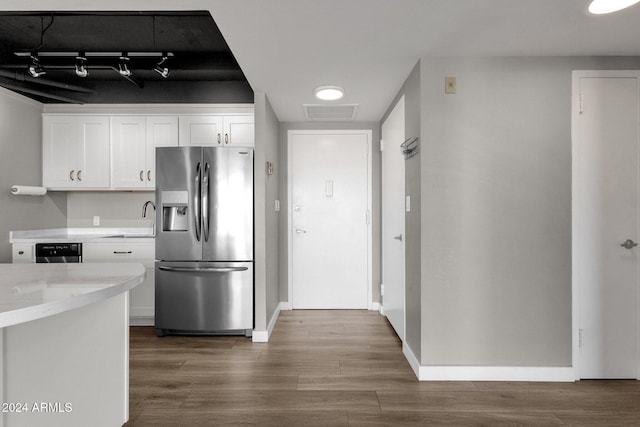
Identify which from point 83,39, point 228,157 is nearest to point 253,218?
point 228,157

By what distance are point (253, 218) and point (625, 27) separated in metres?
2.97

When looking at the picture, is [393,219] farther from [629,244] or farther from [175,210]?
[175,210]

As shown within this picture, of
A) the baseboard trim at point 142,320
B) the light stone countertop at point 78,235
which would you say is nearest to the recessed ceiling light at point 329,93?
the light stone countertop at point 78,235

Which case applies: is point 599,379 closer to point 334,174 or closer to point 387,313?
point 387,313

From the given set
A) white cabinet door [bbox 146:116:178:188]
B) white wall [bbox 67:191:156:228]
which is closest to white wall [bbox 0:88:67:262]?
white wall [bbox 67:191:156:228]

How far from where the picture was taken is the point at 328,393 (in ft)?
8.15

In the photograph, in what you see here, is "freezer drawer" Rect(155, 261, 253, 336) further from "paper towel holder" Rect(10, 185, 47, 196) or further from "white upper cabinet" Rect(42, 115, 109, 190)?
"paper towel holder" Rect(10, 185, 47, 196)

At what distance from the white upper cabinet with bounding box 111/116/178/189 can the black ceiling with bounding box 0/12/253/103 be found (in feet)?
1.00

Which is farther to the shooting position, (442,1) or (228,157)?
(228,157)

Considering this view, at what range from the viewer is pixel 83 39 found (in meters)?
3.50

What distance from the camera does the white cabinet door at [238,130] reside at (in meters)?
4.07

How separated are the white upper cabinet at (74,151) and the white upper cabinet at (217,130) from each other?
85 centimetres

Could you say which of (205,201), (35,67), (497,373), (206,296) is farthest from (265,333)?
(35,67)

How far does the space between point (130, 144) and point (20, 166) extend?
1035 mm
